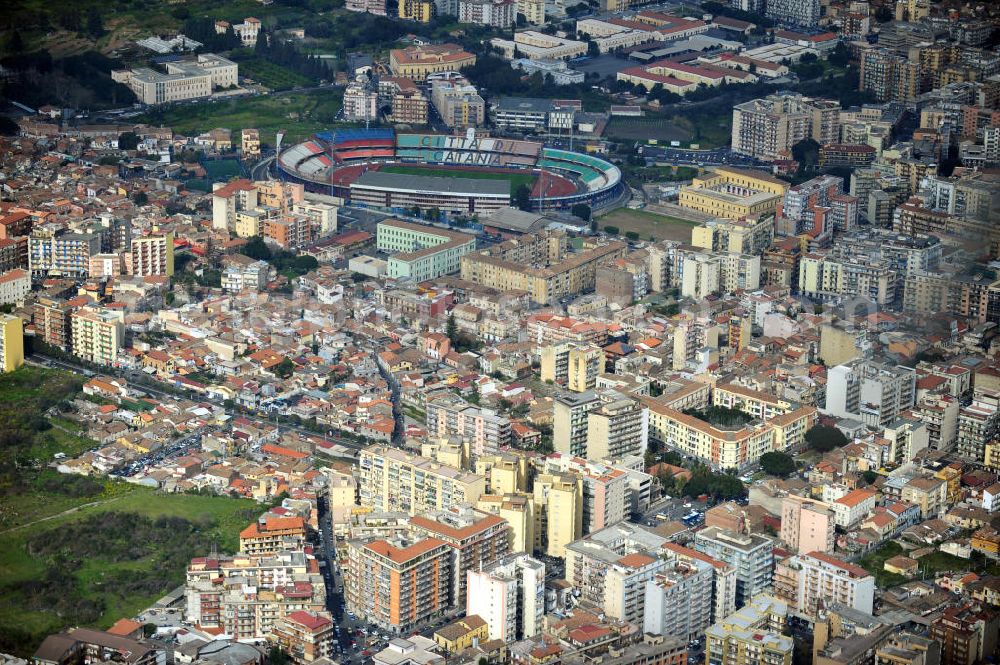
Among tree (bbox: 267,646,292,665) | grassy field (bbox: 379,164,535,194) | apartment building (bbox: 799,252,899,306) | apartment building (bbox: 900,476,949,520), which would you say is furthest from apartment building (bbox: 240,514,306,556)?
grassy field (bbox: 379,164,535,194)

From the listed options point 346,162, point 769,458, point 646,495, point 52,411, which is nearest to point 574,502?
point 646,495

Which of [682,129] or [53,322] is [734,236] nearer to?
[682,129]

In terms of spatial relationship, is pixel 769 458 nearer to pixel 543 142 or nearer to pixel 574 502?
pixel 574 502

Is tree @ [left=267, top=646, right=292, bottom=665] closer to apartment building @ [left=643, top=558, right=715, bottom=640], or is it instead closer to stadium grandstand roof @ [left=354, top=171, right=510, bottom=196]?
apartment building @ [left=643, top=558, right=715, bottom=640]

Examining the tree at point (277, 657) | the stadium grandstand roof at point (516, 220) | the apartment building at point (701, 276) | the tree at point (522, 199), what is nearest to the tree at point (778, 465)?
the apartment building at point (701, 276)

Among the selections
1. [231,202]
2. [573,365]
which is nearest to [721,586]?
[573,365]

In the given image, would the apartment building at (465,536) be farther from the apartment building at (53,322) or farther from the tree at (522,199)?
the tree at (522,199)
